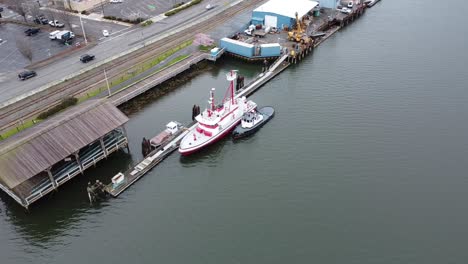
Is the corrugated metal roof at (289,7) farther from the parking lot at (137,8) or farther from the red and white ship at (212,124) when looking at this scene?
the red and white ship at (212,124)

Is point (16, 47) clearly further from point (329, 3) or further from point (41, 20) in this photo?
point (329, 3)

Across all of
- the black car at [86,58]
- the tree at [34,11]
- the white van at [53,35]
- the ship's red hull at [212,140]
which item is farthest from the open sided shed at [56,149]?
the tree at [34,11]

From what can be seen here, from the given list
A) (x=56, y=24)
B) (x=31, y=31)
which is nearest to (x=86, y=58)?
(x=31, y=31)

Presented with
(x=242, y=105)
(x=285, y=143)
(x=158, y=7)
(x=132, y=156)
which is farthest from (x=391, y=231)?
(x=158, y=7)

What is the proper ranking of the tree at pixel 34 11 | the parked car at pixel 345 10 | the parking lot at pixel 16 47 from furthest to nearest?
the parked car at pixel 345 10, the tree at pixel 34 11, the parking lot at pixel 16 47

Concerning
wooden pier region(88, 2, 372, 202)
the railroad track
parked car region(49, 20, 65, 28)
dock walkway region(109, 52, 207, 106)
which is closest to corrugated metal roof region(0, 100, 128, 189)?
wooden pier region(88, 2, 372, 202)

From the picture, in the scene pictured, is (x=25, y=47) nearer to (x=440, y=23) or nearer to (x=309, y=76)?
(x=309, y=76)

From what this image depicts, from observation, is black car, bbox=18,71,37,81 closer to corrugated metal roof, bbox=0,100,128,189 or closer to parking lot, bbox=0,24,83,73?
parking lot, bbox=0,24,83,73
